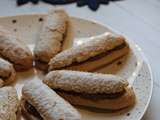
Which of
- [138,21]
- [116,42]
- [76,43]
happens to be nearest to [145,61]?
[116,42]

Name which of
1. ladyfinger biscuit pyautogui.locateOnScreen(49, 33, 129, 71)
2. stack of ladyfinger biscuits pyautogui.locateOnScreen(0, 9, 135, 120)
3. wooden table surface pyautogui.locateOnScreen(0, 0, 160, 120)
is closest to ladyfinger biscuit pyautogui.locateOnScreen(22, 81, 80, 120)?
stack of ladyfinger biscuits pyautogui.locateOnScreen(0, 9, 135, 120)

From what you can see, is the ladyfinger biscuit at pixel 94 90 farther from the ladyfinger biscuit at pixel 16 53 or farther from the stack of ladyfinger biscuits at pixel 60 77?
the ladyfinger biscuit at pixel 16 53

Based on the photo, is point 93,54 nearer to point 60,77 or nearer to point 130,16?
point 60,77

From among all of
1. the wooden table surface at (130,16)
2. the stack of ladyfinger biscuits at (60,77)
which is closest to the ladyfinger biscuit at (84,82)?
the stack of ladyfinger biscuits at (60,77)

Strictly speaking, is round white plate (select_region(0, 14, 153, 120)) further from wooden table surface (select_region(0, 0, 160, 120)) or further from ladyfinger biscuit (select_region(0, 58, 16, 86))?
wooden table surface (select_region(0, 0, 160, 120))

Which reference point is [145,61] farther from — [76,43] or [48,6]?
[48,6]

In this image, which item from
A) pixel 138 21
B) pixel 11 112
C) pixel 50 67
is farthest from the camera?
pixel 138 21
